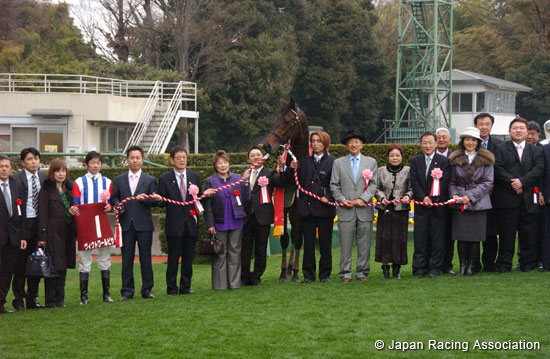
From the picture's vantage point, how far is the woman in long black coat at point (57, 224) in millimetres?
8391

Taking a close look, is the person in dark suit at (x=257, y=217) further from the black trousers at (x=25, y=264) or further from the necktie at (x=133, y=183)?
the black trousers at (x=25, y=264)

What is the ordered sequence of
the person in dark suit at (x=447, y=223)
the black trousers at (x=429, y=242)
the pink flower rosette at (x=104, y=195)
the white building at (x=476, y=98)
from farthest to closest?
the white building at (x=476, y=98)
the person in dark suit at (x=447, y=223)
the black trousers at (x=429, y=242)
the pink flower rosette at (x=104, y=195)

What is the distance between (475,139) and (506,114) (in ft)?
135

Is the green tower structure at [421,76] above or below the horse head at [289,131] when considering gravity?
above

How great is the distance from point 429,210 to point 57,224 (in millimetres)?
4520

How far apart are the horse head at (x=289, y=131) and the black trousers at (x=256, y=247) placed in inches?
39.8

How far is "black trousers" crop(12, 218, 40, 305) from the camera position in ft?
27.4

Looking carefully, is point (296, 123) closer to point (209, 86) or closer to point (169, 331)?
point (169, 331)

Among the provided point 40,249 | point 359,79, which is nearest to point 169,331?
point 40,249

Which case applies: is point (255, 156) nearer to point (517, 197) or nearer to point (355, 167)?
point (355, 167)

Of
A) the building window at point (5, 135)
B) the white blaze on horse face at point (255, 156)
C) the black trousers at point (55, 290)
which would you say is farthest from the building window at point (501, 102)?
the black trousers at point (55, 290)

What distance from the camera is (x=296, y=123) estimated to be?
9.21m

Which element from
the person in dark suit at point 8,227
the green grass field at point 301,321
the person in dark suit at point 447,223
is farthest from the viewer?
the person in dark suit at point 447,223

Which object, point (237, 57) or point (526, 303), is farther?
point (237, 57)
